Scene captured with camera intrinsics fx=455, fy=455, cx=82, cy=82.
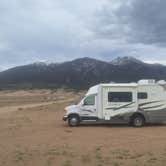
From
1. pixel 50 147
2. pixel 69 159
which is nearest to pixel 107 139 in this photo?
pixel 50 147

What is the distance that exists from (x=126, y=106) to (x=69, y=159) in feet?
38.5

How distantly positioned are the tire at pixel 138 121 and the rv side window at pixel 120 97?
3.39 feet

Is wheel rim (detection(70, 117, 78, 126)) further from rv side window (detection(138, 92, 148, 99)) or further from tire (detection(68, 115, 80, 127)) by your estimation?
rv side window (detection(138, 92, 148, 99))

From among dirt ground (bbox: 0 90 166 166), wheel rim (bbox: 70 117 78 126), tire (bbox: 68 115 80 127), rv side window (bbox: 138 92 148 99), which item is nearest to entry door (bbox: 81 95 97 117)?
tire (bbox: 68 115 80 127)

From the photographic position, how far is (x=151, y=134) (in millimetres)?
21219

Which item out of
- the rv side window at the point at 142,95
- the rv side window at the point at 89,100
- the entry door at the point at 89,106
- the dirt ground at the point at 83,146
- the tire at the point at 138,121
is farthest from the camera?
the rv side window at the point at 89,100

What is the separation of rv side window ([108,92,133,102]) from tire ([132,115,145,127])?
1.03m

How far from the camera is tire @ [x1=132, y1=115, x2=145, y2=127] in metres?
25.2

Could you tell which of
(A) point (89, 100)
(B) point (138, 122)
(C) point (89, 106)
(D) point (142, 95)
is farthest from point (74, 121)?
(D) point (142, 95)

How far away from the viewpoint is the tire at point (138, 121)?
25156 mm

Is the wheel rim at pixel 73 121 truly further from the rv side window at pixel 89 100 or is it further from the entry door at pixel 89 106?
the rv side window at pixel 89 100

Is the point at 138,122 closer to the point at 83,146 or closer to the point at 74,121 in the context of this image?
the point at 74,121

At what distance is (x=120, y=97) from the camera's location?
83.3ft

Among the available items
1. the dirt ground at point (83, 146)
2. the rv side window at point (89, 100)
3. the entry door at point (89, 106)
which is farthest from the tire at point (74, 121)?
the rv side window at point (89, 100)
